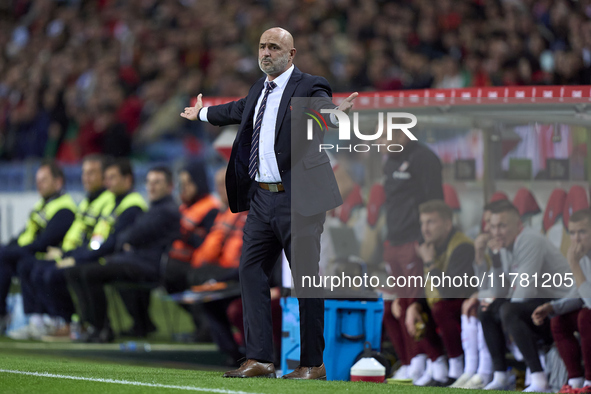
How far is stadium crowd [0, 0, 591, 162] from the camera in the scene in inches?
410

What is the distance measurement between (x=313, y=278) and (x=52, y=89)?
12.5 meters

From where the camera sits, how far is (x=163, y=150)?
558 inches

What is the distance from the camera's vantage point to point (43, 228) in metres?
9.72

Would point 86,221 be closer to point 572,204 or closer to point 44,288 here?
point 44,288

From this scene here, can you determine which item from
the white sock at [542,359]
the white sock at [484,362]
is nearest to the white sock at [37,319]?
the white sock at [484,362]

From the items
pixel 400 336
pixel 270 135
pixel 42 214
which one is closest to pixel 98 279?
pixel 42 214

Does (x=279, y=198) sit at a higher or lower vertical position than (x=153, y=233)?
higher

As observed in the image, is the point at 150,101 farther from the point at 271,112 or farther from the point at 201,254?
the point at 271,112

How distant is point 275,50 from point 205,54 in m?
10.4

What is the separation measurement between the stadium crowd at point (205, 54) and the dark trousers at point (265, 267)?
5.00 m

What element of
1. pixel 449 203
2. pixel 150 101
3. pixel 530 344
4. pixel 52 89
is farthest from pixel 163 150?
pixel 530 344

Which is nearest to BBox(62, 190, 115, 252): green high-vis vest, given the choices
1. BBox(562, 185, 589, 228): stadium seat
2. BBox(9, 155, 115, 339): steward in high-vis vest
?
BBox(9, 155, 115, 339): steward in high-vis vest

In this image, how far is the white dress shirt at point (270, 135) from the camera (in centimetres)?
488

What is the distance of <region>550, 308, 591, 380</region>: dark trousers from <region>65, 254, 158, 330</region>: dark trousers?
4.31 metres
